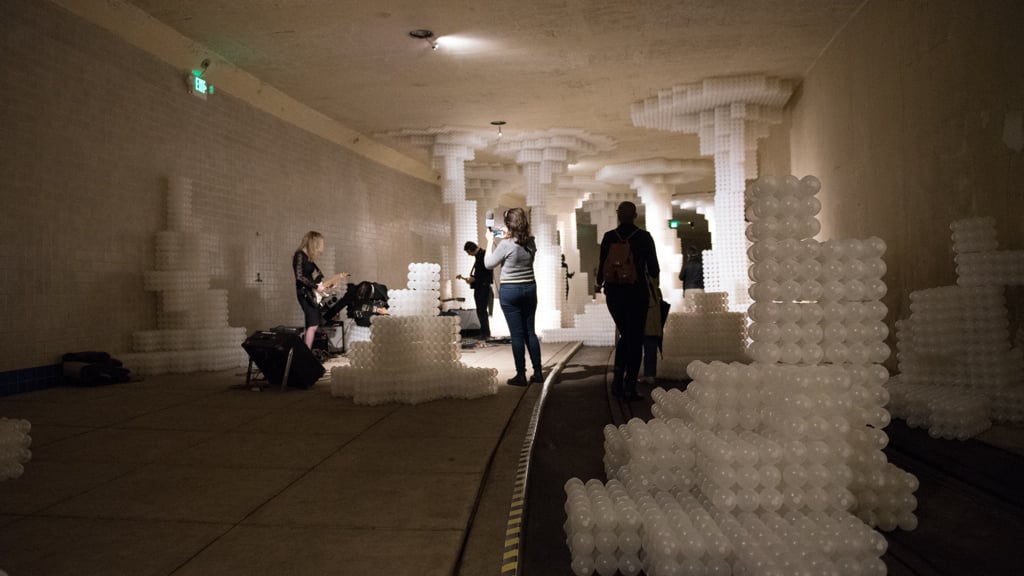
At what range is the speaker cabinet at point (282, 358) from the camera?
5.95 meters

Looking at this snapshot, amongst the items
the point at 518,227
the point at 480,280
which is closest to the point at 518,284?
the point at 518,227

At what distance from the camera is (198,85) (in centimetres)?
803

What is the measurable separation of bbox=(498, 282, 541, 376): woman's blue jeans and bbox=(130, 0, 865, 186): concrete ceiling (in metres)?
3.10

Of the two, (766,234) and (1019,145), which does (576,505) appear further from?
(1019,145)

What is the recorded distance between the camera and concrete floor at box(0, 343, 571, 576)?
228cm

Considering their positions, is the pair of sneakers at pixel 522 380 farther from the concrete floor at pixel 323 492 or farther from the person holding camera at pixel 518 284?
the concrete floor at pixel 323 492

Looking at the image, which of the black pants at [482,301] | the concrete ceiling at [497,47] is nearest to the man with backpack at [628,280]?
the concrete ceiling at [497,47]

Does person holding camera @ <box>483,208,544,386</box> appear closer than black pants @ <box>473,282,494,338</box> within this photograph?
Yes

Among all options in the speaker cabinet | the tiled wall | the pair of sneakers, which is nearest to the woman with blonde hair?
the speaker cabinet

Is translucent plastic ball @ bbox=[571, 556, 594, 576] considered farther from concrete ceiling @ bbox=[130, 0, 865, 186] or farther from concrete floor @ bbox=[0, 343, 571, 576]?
concrete ceiling @ bbox=[130, 0, 865, 186]

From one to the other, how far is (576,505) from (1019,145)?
4.26 meters

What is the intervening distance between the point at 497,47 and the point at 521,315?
3809 millimetres

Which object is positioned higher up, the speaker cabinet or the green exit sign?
the green exit sign

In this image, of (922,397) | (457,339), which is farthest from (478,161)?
(922,397)
